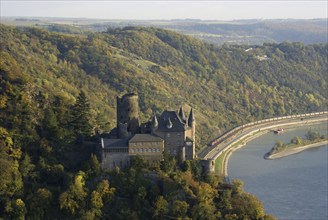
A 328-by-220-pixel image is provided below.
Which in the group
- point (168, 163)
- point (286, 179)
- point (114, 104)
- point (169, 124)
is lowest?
point (286, 179)

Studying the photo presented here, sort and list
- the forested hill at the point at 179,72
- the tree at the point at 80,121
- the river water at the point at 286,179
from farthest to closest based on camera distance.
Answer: the forested hill at the point at 179,72 → the river water at the point at 286,179 → the tree at the point at 80,121

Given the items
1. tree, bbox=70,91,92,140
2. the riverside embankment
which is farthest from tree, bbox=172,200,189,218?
the riverside embankment

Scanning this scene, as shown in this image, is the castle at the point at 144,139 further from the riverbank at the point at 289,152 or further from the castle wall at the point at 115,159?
the riverbank at the point at 289,152

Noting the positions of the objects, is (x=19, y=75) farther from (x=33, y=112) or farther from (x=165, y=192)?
(x=165, y=192)

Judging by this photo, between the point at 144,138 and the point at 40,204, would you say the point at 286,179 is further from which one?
the point at 40,204

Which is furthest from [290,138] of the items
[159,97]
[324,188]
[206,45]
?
[206,45]

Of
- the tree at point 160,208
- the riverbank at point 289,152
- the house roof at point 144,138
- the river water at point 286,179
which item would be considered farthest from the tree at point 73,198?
the riverbank at point 289,152

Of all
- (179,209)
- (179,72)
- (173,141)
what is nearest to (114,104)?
(179,72)
